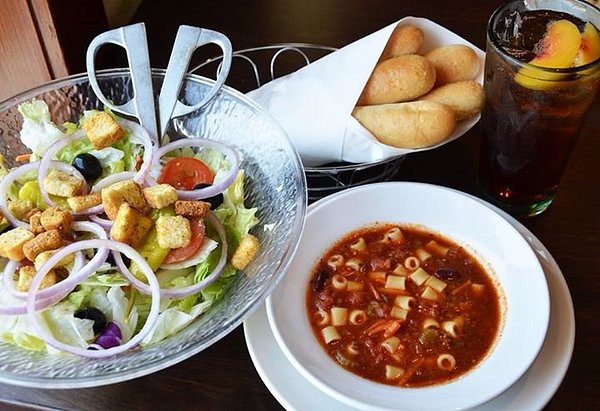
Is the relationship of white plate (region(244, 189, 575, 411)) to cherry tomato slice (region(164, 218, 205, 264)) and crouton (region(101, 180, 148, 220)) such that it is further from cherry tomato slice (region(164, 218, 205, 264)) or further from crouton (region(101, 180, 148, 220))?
crouton (region(101, 180, 148, 220))

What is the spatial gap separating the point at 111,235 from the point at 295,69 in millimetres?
684

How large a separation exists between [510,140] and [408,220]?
0.21 metres

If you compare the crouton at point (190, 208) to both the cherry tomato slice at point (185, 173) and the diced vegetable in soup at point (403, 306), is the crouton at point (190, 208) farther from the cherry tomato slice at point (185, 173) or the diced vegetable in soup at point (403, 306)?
the diced vegetable in soup at point (403, 306)

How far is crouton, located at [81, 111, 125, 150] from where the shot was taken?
1.19 m

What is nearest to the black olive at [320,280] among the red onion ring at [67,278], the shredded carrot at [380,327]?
the shredded carrot at [380,327]

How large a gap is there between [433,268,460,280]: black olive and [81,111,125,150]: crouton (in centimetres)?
56

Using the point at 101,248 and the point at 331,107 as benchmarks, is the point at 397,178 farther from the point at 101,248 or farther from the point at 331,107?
the point at 101,248

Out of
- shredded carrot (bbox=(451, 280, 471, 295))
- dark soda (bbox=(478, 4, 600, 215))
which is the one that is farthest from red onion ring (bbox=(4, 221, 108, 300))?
dark soda (bbox=(478, 4, 600, 215))

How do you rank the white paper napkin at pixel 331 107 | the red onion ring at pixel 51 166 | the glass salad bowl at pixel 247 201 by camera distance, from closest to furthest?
the glass salad bowl at pixel 247 201
the red onion ring at pixel 51 166
the white paper napkin at pixel 331 107

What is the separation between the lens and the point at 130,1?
2.03 m

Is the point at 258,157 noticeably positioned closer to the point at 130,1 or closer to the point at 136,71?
the point at 136,71

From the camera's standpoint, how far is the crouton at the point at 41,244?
1037mm

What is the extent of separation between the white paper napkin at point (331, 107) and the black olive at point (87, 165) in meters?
0.32

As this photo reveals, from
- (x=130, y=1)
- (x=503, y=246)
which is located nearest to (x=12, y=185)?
(x=503, y=246)
